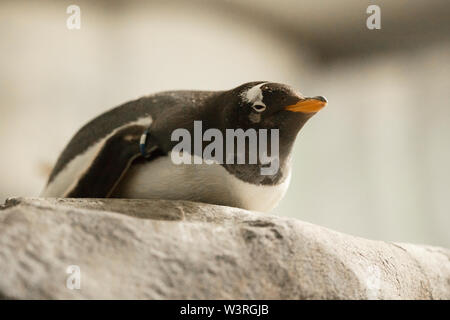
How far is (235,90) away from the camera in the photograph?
0.85 metres

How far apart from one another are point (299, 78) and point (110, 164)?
41.1 inches

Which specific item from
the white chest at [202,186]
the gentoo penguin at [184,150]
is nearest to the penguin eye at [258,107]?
the gentoo penguin at [184,150]

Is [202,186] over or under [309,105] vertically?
under

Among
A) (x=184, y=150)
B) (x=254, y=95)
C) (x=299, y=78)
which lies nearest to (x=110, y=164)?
(x=184, y=150)

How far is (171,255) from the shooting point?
22.8 inches

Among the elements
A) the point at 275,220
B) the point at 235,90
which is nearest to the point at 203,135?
the point at 235,90

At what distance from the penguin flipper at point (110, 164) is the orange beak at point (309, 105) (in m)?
0.26

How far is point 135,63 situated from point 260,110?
1.03 m

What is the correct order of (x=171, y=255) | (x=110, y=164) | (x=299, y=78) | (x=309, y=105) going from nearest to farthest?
1. (x=171, y=255)
2. (x=309, y=105)
3. (x=110, y=164)
4. (x=299, y=78)

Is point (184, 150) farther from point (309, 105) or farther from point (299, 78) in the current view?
point (299, 78)

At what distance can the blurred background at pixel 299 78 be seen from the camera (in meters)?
1.67
